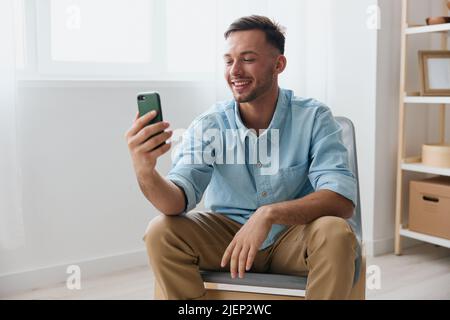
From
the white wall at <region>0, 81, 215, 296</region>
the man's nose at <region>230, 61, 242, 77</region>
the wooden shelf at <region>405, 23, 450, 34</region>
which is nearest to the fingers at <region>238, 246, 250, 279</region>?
the man's nose at <region>230, 61, 242, 77</region>

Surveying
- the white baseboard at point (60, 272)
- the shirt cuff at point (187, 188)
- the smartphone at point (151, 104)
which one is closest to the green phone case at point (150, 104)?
the smartphone at point (151, 104)

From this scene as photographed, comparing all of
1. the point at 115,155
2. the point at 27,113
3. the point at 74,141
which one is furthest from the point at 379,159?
the point at 27,113

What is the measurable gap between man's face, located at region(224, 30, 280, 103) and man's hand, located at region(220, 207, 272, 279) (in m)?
0.36

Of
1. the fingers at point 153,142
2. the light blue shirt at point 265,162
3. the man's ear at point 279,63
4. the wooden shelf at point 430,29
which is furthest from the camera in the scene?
the wooden shelf at point 430,29

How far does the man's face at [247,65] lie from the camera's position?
1473 millimetres

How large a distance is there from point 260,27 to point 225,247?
58 centimetres

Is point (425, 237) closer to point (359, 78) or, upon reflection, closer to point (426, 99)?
point (426, 99)

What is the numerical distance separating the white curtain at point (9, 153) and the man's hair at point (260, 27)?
86 centimetres

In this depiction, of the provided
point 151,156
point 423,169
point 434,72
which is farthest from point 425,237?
point 151,156

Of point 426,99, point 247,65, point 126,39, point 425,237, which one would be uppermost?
point 126,39

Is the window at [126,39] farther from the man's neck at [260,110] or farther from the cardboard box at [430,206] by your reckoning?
the cardboard box at [430,206]

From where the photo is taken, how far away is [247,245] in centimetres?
124
